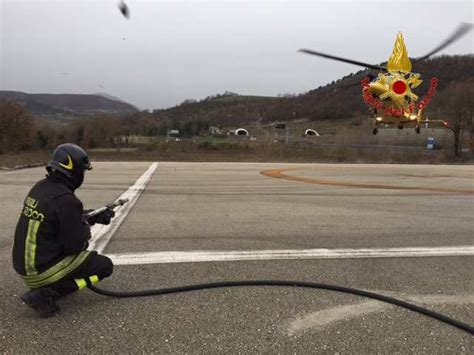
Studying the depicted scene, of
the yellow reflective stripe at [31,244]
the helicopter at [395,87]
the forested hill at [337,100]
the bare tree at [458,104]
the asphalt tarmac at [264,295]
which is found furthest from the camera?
the bare tree at [458,104]

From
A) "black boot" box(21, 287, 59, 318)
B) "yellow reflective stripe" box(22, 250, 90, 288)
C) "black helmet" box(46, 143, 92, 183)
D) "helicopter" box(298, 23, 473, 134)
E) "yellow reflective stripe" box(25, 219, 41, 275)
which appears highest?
"helicopter" box(298, 23, 473, 134)

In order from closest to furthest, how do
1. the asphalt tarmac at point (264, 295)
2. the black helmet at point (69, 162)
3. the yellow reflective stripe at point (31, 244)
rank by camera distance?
the asphalt tarmac at point (264, 295), the yellow reflective stripe at point (31, 244), the black helmet at point (69, 162)

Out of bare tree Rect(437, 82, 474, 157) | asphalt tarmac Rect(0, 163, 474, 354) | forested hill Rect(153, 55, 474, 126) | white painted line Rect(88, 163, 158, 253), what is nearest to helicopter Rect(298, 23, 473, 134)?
forested hill Rect(153, 55, 474, 126)

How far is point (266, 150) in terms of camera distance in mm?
60000

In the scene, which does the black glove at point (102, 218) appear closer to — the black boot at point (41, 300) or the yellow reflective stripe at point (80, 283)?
the yellow reflective stripe at point (80, 283)

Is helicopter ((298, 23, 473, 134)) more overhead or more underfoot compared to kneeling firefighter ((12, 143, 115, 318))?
more overhead

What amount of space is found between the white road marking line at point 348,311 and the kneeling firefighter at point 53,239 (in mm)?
2018

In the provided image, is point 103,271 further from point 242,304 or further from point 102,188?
point 102,188

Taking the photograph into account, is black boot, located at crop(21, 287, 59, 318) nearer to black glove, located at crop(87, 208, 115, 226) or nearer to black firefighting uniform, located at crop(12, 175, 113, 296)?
black firefighting uniform, located at crop(12, 175, 113, 296)

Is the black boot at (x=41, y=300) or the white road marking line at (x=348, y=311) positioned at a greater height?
the black boot at (x=41, y=300)

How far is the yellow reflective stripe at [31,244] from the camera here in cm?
386

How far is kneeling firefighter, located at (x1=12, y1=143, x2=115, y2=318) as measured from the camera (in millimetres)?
3871

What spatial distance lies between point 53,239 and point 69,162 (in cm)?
73

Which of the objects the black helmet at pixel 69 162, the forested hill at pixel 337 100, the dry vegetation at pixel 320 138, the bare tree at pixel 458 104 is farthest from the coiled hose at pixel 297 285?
the bare tree at pixel 458 104
